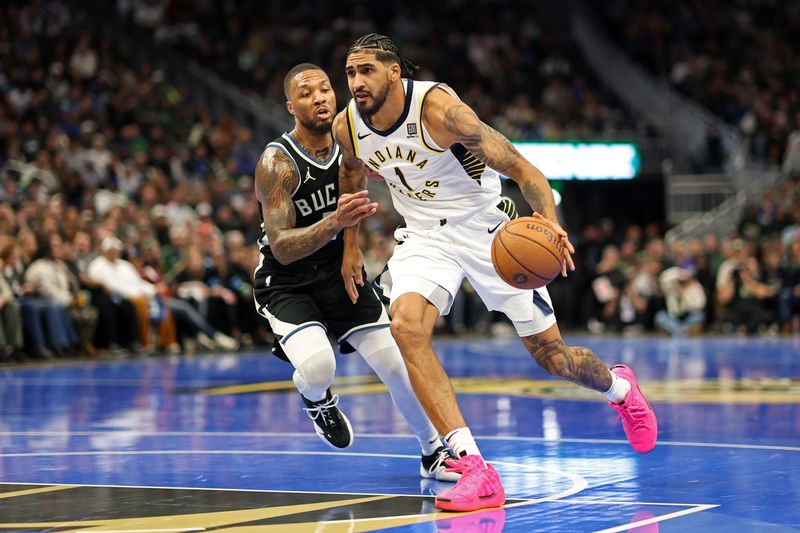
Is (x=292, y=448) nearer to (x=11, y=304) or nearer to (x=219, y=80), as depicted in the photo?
(x=11, y=304)

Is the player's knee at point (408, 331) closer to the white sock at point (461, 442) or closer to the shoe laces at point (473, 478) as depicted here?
the white sock at point (461, 442)

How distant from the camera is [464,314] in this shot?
22.5 meters

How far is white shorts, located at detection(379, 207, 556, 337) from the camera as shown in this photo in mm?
6461

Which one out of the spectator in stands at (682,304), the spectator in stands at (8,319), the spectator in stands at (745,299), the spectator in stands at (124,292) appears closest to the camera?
the spectator in stands at (8,319)

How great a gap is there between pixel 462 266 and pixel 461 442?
3.49 ft

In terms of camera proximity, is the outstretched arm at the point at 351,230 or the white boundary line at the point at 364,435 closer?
the outstretched arm at the point at 351,230

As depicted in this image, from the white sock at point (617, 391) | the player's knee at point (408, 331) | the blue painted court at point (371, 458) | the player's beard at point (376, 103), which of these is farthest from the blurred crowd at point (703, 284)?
the player's knee at point (408, 331)

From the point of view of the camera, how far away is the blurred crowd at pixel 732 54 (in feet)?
89.8

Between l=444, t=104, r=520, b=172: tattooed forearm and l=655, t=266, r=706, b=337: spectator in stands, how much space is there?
15710 mm

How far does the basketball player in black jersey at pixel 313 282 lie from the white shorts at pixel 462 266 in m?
0.44

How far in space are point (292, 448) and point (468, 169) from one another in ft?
7.52

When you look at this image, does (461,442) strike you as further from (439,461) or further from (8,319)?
(8,319)

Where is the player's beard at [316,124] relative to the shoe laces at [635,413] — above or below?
above

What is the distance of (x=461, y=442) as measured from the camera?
5945 mm
